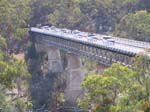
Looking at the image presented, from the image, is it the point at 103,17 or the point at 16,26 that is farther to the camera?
the point at 103,17

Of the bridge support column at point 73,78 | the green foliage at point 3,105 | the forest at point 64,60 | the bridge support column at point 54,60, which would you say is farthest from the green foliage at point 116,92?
the bridge support column at point 54,60

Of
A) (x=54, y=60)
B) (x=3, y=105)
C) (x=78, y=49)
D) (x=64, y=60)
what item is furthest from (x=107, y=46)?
(x=64, y=60)

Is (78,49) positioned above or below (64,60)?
above

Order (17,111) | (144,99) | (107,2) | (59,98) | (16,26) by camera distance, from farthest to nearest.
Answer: (107,2) → (16,26) → (59,98) → (17,111) → (144,99)

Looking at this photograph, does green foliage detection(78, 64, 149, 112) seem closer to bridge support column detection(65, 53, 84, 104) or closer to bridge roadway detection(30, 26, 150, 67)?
bridge roadway detection(30, 26, 150, 67)

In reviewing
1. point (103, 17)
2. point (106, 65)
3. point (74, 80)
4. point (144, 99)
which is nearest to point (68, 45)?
point (74, 80)

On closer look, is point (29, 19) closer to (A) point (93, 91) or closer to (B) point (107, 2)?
(B) point (107, 2)

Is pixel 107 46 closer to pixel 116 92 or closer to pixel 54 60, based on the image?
pixel 116 92
